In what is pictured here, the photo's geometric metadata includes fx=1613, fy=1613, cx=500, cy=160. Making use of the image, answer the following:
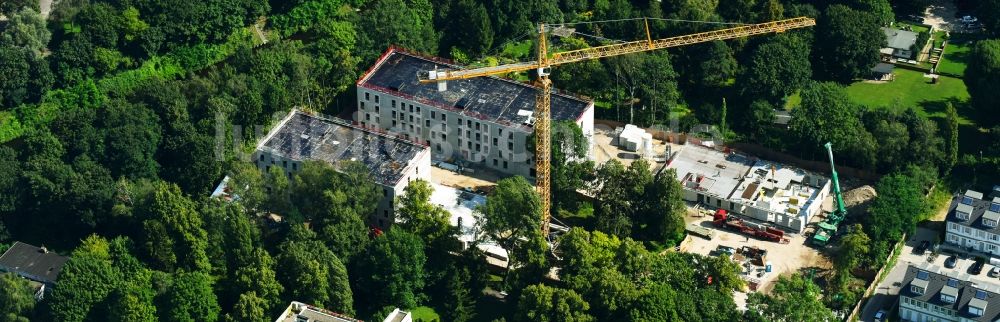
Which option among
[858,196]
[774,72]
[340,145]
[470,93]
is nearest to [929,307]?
[858,196]

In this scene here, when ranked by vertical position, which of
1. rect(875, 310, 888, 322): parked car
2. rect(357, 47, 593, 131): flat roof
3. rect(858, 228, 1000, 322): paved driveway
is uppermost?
rect(357, 47, 593, 131): flat roof

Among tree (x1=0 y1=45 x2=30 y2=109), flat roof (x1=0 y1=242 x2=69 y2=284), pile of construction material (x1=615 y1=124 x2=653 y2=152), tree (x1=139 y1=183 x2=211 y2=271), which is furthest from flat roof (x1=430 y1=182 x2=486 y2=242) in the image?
tree (x1=0 y1=45 x2=30 y2=109)

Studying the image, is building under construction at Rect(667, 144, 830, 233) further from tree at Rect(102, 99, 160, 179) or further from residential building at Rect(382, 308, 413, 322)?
tree at Rect(102, 99, 160, 179)

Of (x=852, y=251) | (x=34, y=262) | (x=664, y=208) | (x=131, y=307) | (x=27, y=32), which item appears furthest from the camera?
(x=27, y=32)

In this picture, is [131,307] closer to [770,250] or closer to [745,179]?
[770,250]

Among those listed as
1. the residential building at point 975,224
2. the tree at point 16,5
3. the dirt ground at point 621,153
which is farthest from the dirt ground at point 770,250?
the tree at point 16,5

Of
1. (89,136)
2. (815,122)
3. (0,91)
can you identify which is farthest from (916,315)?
(0,91)
